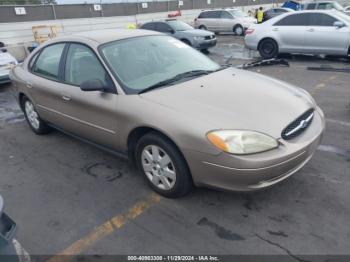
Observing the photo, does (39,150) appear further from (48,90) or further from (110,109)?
(110,109)

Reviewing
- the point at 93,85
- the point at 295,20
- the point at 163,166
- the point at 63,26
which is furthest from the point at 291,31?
the point at 63,26

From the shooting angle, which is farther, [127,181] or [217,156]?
[127,181]

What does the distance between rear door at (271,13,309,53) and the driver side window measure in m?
8.06

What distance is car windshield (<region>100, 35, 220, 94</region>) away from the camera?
11.2 feet

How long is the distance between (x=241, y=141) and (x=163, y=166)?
85 cm

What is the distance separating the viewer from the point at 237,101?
3.01 meters

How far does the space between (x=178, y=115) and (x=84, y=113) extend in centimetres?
142

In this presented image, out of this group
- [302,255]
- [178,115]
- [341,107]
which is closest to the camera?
[302,255]

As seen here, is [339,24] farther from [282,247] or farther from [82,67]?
[282,247]

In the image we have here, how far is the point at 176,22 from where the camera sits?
45.3 feet

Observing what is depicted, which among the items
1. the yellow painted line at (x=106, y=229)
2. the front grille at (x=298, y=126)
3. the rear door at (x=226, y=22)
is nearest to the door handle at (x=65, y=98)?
the yellow painted line at (x=106, y=229)

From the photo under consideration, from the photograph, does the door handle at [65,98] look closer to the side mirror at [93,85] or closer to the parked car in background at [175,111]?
the parked car in background at [175,111]

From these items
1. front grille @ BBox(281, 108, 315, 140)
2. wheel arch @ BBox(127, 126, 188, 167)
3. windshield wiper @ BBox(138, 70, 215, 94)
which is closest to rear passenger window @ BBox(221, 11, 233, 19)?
windshield wiper @ BBox(138, 70, 215, 94)

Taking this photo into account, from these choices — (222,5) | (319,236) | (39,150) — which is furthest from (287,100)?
(222,5)
